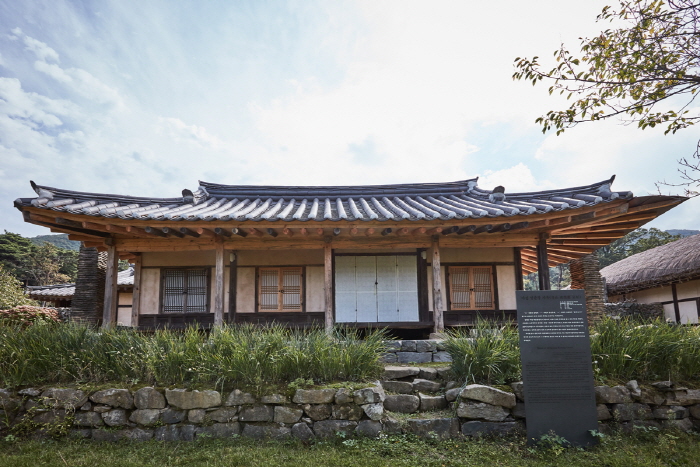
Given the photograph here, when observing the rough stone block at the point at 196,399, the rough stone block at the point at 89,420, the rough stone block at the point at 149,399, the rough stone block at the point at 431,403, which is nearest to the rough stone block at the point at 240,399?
the rough stone block at the point at 196,399

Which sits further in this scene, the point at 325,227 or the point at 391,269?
the point at 391,269

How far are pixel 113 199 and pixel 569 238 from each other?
37.3ft

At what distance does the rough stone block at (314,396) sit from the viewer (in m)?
5.66

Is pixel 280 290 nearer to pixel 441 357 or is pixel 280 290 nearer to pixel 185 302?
pixel 185 302

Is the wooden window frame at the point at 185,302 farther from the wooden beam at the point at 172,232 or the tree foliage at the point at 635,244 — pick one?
the tree foliage at the point at 635,244

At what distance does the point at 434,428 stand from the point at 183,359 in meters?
3.50

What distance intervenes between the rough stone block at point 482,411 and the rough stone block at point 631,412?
1.47 meters

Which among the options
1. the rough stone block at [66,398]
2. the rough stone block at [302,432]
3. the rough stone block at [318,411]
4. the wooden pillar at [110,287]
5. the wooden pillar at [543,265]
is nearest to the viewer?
the rough stone block at [302,432]

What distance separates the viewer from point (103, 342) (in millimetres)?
6656

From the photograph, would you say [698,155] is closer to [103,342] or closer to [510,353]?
[510,353]

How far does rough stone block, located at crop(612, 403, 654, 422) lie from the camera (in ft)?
18.8

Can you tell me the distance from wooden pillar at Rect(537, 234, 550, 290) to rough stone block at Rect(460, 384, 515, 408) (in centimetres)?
494

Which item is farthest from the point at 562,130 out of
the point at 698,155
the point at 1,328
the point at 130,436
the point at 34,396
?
the point at 1,328

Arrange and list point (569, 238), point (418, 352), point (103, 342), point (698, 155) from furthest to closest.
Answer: point (569, 238)
point (418, 352)
point (103, 342)
point (698, 155)
